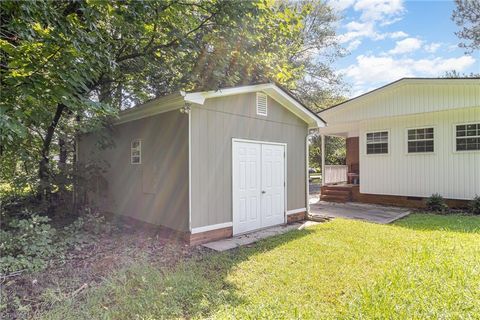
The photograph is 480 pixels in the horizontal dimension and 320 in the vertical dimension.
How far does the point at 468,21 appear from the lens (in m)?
16.3

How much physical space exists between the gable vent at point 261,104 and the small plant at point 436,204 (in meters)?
6.45

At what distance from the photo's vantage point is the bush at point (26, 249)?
4.07 m

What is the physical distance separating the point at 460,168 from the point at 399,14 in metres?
5.36

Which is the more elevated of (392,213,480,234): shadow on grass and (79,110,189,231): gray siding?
(79,110,189,231): gray siding

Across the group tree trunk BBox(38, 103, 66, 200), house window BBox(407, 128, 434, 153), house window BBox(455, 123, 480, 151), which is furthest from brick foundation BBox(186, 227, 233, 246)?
house window BBox(455, 123, 480, 151)

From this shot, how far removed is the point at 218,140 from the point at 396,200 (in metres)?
7.73

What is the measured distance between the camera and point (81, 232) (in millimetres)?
6016

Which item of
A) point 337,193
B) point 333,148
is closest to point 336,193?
point 337,193

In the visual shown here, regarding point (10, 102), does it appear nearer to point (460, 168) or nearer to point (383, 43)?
point (460, 168)

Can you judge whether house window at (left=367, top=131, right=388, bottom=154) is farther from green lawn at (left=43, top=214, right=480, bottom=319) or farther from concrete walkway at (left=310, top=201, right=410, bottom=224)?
green lawn at (left=43, top=214, right=480, bottom=319)

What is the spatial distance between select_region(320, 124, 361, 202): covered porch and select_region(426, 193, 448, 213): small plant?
2.69 meters

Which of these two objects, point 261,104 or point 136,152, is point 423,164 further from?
point 136,152

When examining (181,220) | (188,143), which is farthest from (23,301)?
(188,143)

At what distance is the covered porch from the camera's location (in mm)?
11570
